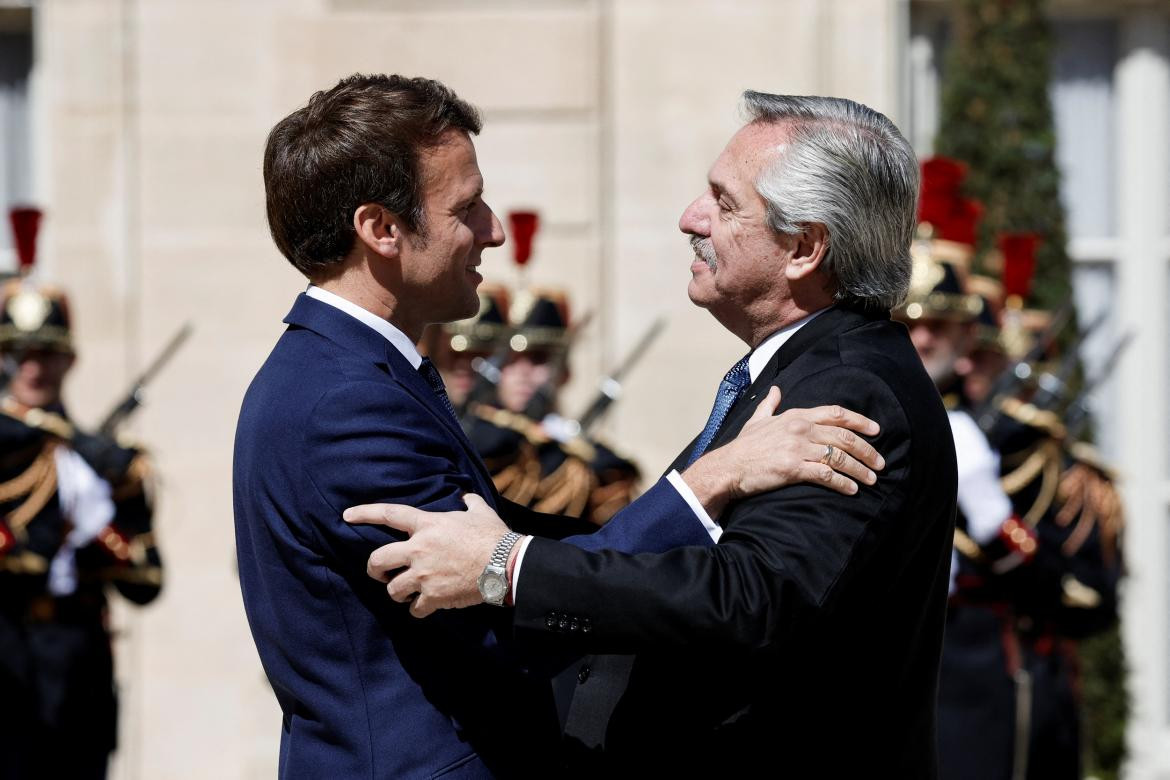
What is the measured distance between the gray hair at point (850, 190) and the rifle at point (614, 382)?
4231 mm

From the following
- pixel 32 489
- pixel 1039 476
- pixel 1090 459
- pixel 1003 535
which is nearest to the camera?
pixel 1003 535

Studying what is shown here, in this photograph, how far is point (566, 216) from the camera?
7.71 m

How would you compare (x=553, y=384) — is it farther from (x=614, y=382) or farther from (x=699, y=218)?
(x=699, y=218)

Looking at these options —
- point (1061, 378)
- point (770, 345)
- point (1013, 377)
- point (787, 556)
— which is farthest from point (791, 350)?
point (1061, 378)

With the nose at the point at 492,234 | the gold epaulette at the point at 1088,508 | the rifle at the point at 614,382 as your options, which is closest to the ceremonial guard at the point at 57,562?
the rifle at the point at 614,382

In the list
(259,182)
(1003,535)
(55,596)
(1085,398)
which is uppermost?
(259,182)

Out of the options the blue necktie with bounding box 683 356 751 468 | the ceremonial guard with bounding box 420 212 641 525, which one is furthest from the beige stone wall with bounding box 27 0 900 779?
the blue necktie with bounding box 683 356 751 468

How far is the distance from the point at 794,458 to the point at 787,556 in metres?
0.14

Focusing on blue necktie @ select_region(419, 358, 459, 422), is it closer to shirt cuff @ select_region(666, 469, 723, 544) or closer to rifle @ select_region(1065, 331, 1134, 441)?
shirt cuff @ select_region(666, 469, 723, 544)

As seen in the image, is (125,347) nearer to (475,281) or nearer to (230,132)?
(230,132)

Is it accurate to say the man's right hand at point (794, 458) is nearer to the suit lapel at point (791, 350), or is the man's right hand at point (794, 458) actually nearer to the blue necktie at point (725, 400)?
the suit lapel at point (791, 350)

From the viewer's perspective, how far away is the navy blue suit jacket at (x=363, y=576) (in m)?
2.75

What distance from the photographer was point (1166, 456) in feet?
25.9

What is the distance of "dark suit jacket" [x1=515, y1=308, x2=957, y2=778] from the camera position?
2.63 meters
